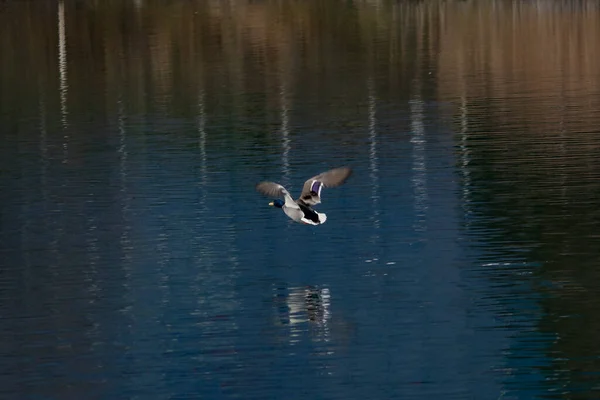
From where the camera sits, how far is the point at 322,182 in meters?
33.1

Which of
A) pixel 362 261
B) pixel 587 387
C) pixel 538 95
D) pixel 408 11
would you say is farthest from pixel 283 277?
pixel 408 11

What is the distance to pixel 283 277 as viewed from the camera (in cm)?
3306

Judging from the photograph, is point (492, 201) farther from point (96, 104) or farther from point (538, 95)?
point (96, 104)

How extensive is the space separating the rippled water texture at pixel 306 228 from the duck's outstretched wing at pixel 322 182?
146 centimetres

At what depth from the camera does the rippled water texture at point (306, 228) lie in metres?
27.4

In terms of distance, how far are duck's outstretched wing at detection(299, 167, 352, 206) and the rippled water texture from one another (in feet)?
4.79

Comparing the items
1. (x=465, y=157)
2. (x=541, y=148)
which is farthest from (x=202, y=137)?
(x=541, y=148)

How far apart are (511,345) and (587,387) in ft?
8.48

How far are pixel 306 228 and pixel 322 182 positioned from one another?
507cm

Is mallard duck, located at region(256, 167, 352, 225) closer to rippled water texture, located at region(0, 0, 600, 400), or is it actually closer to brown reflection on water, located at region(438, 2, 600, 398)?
rippled water texture, located at region(0, 0, 600, 400)

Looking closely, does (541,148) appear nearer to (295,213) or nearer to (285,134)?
(285,134)

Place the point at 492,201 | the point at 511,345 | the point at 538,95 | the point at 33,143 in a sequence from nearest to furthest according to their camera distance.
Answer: the point at 511,345, the point at 492,201, the point at 33,143, the point at 538,95

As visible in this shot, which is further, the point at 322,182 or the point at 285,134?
the point at 285,134

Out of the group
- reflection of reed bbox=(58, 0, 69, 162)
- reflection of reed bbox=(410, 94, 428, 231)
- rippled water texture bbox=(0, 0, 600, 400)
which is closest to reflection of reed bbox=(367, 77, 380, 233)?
rippled water texture bbox=(0, 0, 600, 400)
